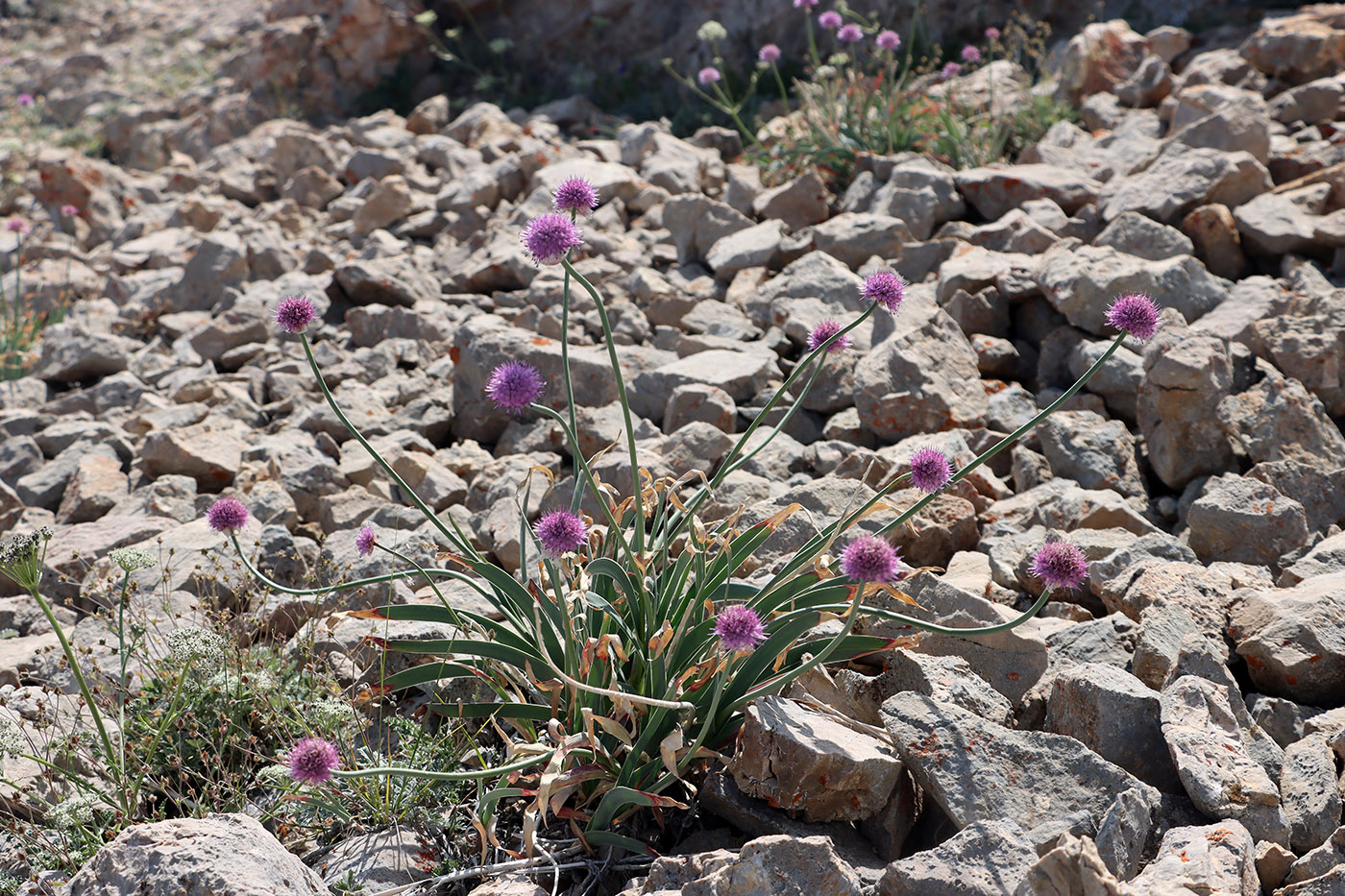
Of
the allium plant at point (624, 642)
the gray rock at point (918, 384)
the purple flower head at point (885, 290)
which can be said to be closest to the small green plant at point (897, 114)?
the gray rock at point (918, 384)

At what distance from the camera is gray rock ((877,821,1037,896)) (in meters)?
2.05

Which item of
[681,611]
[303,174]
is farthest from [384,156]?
[681,611]

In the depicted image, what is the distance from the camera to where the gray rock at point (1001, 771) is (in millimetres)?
2293

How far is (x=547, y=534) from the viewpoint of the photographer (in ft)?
7.97

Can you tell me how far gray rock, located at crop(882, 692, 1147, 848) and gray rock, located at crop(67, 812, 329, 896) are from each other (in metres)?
1.40

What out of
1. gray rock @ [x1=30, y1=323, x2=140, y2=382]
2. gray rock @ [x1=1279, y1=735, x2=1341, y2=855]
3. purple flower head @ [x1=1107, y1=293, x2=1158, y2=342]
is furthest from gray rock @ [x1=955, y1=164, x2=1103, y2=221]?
gray rock @ [x1=30, y1=323, x2=140, y2=382]

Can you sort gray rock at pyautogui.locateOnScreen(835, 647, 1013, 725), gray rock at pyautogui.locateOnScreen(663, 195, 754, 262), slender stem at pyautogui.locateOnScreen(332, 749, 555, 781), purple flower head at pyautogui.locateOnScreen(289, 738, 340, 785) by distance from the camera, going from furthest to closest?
gray rock at pyautogui.locateOnScreen(663, 195, 754, 262)
gray rock at pyautogui.locateOnScreen(835, 647, 1013, 725)
purple flower head at pyautogui.locateOnScreen(289, 738, 340, 785)
slender stem at pyautogui.locateOnScreen(332, 749, 555, 781)

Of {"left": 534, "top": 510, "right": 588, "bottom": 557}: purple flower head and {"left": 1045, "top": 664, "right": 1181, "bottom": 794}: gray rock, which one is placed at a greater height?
{"left": 534, "top": 510, "right": 588, "bottom": 557}: purple flower head

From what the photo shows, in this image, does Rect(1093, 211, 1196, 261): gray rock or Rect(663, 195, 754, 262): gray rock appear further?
Rect(663, 195, 754, 262): gray rock

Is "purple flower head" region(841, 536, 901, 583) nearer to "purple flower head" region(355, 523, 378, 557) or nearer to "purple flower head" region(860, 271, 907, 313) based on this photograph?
"purple flower head" region(860, 271, 907, 313)

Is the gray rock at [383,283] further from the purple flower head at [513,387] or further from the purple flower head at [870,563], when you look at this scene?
the purple flower head at [870,563]

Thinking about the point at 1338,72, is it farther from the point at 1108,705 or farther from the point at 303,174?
the point at 303,174

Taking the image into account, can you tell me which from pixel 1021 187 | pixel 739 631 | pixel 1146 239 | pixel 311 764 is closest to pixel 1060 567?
pixel 739 631

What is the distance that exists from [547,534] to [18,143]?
10907 mm
